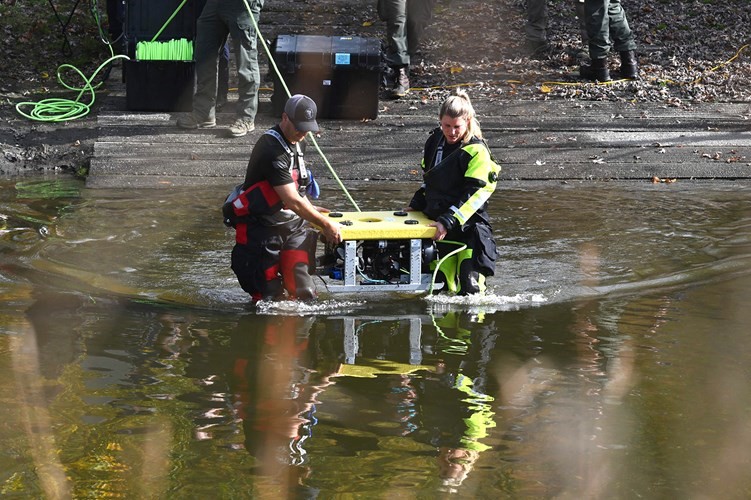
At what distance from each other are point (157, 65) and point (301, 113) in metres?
5.71

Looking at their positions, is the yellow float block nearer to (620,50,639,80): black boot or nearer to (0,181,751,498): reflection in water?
(0,181,751,498): reflection in water

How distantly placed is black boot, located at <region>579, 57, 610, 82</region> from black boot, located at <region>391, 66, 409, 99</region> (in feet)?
7.58

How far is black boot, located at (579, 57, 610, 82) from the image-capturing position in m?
14.0

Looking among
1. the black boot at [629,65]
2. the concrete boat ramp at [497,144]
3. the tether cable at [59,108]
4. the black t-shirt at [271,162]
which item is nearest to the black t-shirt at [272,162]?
the black t-shirt at [271,162]

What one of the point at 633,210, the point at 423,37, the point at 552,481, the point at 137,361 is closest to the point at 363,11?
the point at 423,37

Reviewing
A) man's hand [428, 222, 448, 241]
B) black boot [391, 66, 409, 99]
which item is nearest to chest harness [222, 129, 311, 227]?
man's hand [428, 222, 448, 241]

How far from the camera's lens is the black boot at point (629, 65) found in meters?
14.1

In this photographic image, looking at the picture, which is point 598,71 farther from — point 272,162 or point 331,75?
point 272,162

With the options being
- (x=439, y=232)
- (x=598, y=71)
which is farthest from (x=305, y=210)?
(x=598, y=71)

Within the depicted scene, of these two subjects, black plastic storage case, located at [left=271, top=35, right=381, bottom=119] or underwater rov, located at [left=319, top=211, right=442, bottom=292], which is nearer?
underwater rov, located at [left=319, top=211, right=442, bottom=292]

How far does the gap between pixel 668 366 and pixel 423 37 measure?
979 cm

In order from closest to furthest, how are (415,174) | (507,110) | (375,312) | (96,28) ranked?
(375,312)
(415,174)
(507,110)
(96,28)

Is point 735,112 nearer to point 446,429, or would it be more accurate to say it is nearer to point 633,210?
point 633,210

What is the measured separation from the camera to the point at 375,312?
790 cm
